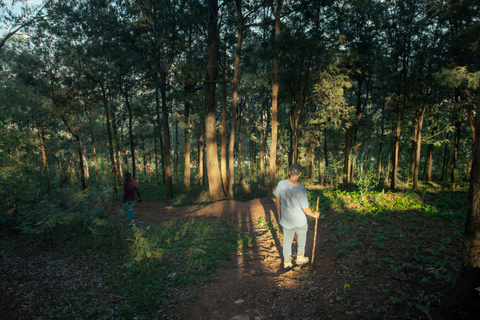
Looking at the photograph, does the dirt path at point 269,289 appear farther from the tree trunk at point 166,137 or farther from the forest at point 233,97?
the tree trunk at point 166,137

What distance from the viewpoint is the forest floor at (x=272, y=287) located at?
3.54m

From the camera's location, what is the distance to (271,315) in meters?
3.98

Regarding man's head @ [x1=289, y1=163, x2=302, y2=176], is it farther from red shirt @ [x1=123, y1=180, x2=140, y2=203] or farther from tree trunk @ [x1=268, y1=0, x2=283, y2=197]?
tree trunk @ [x1=268, y1=0, x2=283, y2=197]

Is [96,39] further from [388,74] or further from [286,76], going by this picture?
[388,74]

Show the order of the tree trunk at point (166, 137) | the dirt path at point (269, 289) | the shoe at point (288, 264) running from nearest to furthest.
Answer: the dirt path at point (269, 289) < the shoe at point (288, 264) < the tree trunk at point (166, 137)

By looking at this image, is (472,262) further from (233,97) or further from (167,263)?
(233,97)

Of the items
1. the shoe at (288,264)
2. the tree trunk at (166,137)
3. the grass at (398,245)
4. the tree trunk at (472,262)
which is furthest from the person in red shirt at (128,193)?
the tree trunk at (472,262)

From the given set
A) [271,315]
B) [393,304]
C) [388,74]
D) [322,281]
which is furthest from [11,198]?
→ [388,74]

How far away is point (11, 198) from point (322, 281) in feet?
31.5

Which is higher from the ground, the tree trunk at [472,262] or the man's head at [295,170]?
the man's head at [295,170]

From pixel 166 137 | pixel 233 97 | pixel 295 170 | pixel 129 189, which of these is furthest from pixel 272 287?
pixel 166 137

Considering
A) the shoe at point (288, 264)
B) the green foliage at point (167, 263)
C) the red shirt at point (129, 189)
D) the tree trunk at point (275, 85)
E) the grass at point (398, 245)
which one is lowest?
the green foliage at point (167, 263)

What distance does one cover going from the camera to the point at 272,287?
4746mm

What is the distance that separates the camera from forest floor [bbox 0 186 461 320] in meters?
3.54
